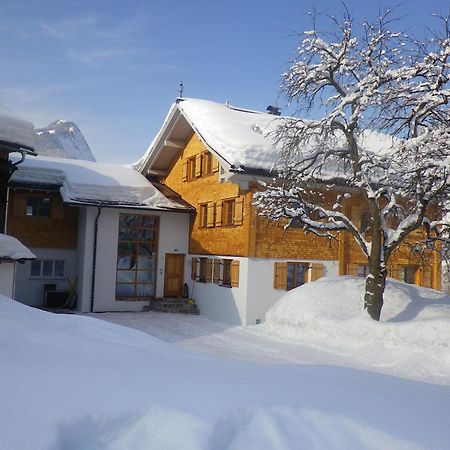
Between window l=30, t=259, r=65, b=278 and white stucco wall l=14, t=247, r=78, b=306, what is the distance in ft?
0.45

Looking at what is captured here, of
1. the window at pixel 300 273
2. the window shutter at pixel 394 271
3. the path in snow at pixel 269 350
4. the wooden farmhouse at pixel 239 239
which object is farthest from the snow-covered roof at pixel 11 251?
the window shutter at pixel 394 271

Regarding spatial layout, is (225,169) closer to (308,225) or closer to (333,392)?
(308,225)

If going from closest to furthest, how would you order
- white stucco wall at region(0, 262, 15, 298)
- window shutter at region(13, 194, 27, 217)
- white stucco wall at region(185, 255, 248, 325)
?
white stucco wall at region(0, 262, 15, 298), white stucco wall at region(185, 255, 248, 325), window shutter at region(13, 194, 27, 217)

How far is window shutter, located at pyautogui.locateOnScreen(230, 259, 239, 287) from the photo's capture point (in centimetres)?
1686

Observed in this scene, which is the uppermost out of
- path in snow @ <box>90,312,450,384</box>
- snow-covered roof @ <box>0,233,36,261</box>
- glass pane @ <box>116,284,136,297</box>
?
snow-covered roof @ <box>0,233,36,261</box>

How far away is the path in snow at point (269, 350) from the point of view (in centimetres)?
1048

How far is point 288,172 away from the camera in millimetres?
13883

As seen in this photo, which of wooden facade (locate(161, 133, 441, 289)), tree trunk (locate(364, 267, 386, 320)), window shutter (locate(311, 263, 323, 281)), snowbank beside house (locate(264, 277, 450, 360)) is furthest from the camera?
window shutter (locate(311, 263, 323, 281))

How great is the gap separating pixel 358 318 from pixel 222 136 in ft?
25.7

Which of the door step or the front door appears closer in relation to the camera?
the door step

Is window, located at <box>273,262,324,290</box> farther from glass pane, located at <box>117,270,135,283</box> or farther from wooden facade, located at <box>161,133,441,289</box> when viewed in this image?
glass pane, located at <box>117,270,135,283</box>

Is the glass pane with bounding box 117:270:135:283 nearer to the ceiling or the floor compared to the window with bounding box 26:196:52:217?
nearer to the floor

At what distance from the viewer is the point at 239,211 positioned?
17.1 metres

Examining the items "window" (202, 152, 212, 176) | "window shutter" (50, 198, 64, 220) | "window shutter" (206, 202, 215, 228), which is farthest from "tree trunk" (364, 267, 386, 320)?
"window shutter" (50, 198, 64, 220)
